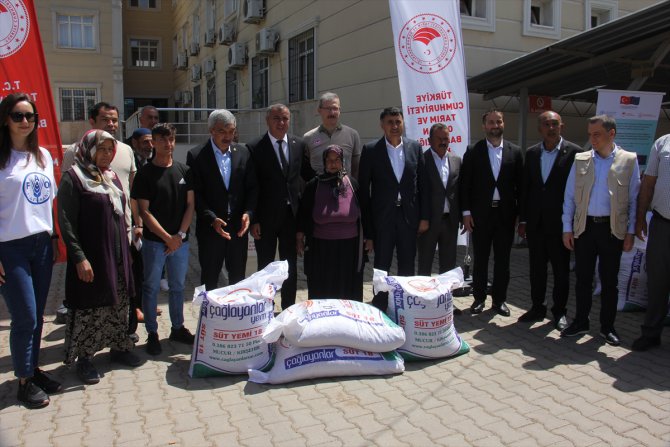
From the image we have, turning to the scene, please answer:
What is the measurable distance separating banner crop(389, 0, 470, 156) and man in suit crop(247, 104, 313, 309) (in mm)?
2068

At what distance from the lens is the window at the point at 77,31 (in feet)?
74.0

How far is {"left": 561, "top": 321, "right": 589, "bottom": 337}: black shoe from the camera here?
4.80 meters

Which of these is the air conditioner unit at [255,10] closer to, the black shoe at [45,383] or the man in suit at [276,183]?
the man in suit at [276,183]

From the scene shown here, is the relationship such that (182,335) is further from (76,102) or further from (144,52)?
(144,52)

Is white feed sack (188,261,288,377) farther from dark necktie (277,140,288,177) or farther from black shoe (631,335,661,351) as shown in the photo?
black shoe (631,335,661,351)

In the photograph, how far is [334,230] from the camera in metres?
4.64

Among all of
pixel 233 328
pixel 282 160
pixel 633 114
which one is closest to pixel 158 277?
pixel 233 328

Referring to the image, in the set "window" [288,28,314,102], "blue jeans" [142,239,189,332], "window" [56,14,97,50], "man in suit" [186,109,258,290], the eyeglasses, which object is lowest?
"blue jeans" [142,239,189,332]

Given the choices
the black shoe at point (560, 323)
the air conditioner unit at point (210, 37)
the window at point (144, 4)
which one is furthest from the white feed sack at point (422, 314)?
the window at point (144, 4)

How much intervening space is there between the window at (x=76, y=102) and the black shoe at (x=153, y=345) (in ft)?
68.9

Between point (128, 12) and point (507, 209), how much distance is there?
28.4 metres

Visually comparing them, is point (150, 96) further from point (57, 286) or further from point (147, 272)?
point (147, 272)

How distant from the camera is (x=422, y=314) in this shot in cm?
410

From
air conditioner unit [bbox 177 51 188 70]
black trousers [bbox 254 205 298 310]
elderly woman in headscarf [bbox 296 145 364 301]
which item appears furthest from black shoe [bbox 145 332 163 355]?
air conditioner unit [bbox 177 51 188 70]
